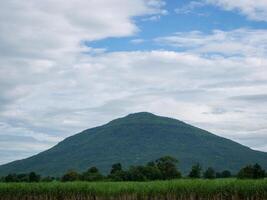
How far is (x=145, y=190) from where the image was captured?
34.7 meters

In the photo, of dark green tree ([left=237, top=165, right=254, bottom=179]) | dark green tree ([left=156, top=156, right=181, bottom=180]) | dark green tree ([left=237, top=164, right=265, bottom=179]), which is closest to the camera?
dark green tree ([left=237, top=164, right=265, bottom=179])

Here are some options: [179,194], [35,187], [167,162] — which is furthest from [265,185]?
[167,162]

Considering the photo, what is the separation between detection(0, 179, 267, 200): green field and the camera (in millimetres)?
31875

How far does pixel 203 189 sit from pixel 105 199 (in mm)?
6925

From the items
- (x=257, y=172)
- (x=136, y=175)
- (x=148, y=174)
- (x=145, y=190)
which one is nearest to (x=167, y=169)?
(x=148, y=174)

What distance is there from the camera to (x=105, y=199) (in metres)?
35.4

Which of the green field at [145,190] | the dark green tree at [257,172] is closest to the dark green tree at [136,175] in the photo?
the dark green tree at [257,172]

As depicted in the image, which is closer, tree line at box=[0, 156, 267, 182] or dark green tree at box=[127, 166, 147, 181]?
tree line at box=[0, 156, 267, 182]

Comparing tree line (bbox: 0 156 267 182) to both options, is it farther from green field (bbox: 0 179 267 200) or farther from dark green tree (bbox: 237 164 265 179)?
green field (bbox: 0 179 267 200)

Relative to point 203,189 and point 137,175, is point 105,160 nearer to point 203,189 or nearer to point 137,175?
point 137,175

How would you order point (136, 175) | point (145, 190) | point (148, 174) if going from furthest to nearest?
point (148, 174) → point (136, 175) → point (145, 190)

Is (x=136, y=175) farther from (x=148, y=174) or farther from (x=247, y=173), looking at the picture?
(x=247, y=173)

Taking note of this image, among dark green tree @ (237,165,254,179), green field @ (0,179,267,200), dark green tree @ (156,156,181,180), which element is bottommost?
green field @ (0,179,267,200)

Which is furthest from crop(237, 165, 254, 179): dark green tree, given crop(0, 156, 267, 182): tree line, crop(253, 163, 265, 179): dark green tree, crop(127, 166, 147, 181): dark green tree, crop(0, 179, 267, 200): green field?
crop(0, 179, 267, 200): green field
